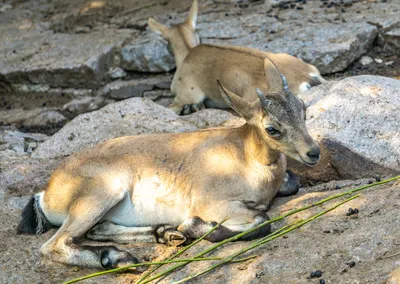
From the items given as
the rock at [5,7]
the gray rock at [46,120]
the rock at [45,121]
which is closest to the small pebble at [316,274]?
the rock at [45,121]

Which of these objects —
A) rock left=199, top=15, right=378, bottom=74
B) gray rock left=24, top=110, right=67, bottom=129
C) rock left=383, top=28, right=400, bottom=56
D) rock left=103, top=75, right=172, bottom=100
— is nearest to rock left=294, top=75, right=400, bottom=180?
rock left=199, top=15, right=378, bottom=74

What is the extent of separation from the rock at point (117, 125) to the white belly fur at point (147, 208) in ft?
4.43

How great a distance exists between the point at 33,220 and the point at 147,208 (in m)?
0.77

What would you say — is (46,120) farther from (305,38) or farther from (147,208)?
(147,208)

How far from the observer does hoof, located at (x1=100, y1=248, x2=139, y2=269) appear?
15.1 ft

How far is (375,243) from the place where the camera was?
163 inches

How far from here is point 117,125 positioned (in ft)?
21.5

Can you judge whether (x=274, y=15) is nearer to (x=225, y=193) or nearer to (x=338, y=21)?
(x=338, y=21)

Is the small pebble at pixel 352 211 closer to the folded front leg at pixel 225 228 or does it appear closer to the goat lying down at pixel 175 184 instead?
the goat lying down at pixel 175 184

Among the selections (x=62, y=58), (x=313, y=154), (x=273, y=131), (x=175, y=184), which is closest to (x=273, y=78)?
(x=273, y=131)

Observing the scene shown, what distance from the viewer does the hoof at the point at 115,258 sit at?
4.59m

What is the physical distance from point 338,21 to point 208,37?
1.56 metres

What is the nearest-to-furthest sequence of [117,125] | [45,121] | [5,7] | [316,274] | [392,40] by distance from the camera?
[316,274] < [117,125] < [45,121] < [392,40] < [5,7]

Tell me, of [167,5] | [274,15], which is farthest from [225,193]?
[167,5]
